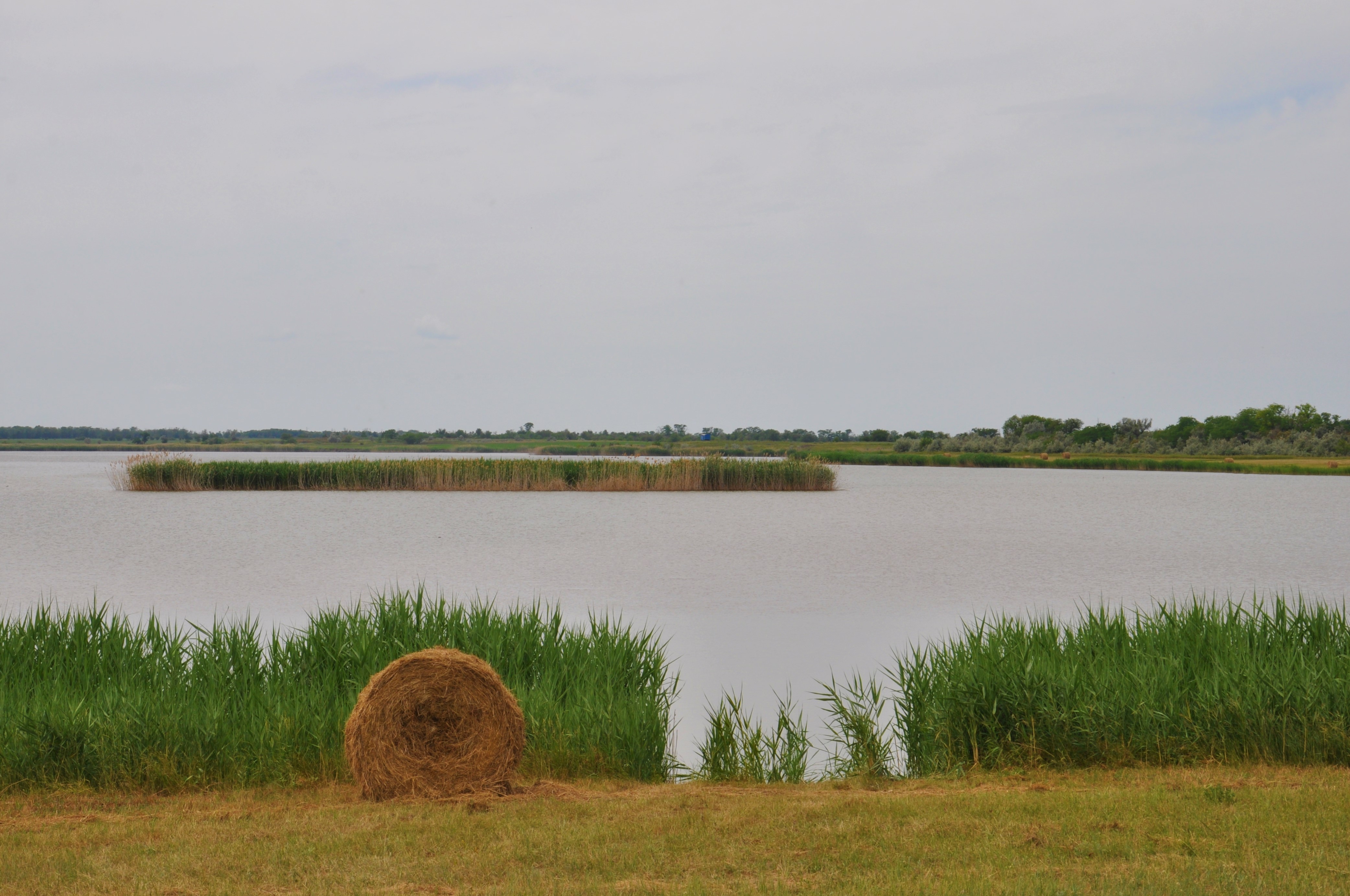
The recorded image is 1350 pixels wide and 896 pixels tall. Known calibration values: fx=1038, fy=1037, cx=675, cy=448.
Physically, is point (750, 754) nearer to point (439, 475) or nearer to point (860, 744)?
point (860, 744)

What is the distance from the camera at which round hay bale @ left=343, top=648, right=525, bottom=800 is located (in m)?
7.36

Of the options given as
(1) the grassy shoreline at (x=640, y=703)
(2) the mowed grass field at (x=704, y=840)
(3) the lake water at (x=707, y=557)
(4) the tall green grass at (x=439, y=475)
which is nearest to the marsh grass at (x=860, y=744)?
(1) the grassy shoreline at (x=640, y=703)

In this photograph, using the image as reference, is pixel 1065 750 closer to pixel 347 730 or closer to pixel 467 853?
pixel 467 853

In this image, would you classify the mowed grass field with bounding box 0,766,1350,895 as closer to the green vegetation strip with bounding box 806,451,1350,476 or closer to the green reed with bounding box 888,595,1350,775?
the green reed with bounding box 888,595,1350,775

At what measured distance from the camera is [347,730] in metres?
7.47

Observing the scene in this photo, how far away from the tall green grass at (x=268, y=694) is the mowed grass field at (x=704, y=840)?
387mm

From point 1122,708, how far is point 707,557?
17.3 meters

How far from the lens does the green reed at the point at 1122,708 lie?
8453 millimetres

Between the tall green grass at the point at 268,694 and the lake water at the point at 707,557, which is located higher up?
the tall green grass at the point at 268,694

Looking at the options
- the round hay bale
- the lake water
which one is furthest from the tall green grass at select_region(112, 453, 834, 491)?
the round hay bale

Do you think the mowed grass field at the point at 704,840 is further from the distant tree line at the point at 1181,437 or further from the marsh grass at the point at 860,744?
the distant tree line at the point at 1181,437

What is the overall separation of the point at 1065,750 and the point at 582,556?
58.3ft

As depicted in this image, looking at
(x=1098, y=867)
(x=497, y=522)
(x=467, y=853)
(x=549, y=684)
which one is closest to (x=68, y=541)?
(x=497, y=522)

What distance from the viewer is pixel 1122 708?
28.2ft
